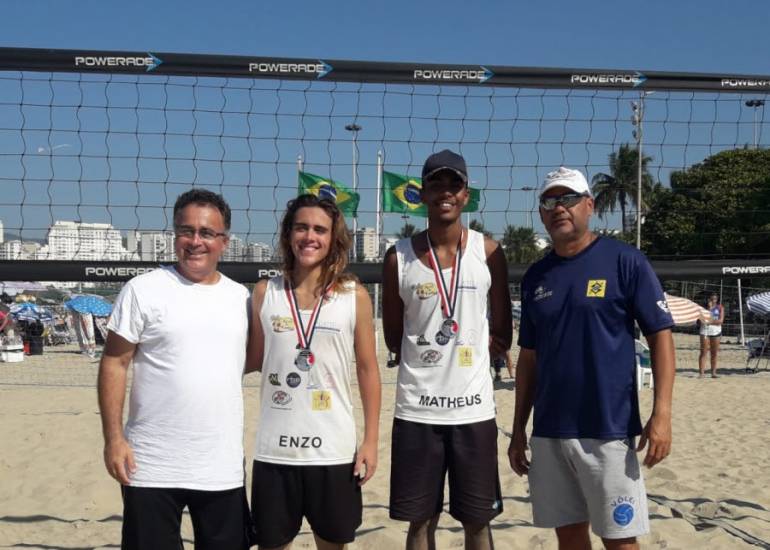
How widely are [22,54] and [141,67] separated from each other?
593mm

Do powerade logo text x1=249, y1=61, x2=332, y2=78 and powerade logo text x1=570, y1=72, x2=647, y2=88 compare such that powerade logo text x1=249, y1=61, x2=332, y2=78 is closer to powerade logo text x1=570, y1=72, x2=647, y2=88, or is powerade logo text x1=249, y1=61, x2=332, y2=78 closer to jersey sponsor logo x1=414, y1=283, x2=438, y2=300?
powerade logo text x1=570, y1=72, x2=647, y2=88

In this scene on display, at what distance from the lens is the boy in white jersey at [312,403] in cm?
262

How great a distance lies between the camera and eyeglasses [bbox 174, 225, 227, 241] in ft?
8.57

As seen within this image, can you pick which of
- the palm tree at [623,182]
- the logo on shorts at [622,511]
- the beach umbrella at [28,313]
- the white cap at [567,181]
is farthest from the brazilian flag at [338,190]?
the palm tree at [623,182]

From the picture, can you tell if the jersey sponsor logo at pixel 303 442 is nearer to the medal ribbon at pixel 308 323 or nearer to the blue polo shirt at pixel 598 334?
the medal ribbon at pixel 308 323

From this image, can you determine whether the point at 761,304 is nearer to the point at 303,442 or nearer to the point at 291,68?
the point at 291,68

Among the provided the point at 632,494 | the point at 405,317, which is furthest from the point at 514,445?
the point at 405,317

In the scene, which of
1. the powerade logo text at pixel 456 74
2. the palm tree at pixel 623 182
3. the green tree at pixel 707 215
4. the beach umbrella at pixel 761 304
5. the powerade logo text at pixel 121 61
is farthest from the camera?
the palm tree at pixel 623 182

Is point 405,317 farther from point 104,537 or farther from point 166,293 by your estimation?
point 104,537

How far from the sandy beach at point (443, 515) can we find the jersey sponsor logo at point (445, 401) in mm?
1601

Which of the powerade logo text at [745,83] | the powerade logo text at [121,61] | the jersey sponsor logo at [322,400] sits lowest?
the jersey sponsor logo at [322,400]

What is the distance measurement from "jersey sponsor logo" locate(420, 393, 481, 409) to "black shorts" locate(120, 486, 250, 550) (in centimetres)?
76

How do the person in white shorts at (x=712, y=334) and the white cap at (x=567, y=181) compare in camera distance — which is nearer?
the white cap at (x=567, y=181)

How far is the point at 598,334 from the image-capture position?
8.98ft
